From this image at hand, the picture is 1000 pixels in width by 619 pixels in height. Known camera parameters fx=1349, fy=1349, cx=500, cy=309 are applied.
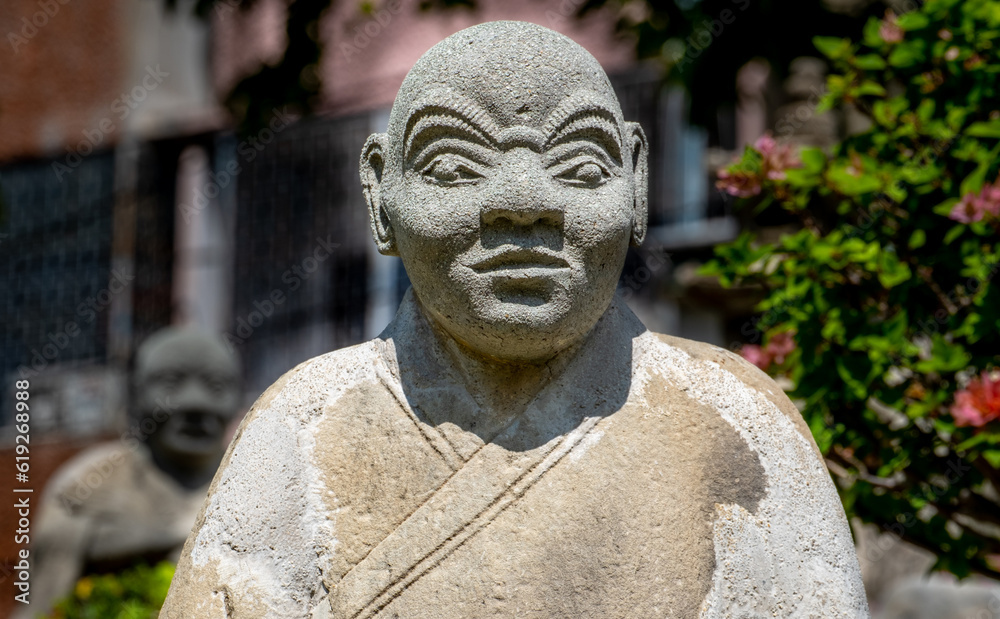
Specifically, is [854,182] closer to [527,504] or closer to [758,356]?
[758,356]

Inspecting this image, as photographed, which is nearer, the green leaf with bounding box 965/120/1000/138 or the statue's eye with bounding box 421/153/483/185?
the statue's eye with bounding box 421/153/483/185

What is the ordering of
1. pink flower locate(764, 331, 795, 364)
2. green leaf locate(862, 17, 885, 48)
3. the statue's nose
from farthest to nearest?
green leaf locate(862, 17, 885, 48)
pink flower locate(764, 331, 795, 364)
the statue's nose

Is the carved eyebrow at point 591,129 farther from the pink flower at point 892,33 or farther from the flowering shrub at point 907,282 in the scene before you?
the pink flower at point 892,33

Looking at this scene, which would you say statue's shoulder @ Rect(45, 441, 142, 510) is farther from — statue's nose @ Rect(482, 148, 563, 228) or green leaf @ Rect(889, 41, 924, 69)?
statue's nose @ Rect(482, 148, 563, 228)

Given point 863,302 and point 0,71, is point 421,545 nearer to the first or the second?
point 863,302

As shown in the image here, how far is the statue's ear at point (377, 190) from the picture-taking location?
9.14ft

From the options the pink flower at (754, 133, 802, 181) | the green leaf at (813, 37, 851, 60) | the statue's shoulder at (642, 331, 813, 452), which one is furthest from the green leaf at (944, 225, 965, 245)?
the statue's shoulder at (642, 331, 813, 452)

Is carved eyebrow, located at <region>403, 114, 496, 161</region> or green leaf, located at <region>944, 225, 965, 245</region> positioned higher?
carved eyebrow, located at <region>403, 114, 496, 161</region>

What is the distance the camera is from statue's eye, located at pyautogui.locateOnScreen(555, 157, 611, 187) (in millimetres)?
2562

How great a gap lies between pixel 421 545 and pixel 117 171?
9.17 meters

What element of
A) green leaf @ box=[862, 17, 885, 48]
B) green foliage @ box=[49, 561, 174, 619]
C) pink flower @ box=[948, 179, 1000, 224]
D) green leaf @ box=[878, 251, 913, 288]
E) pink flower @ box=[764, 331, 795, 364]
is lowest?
green foliage @ box=[49, 561, 174, 619]

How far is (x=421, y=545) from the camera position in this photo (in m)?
2.51

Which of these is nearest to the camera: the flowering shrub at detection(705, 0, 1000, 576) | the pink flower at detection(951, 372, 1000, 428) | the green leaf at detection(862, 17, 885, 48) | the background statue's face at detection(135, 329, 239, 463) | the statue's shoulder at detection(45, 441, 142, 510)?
the pink flower at detection(951, 372, 1000, 428)

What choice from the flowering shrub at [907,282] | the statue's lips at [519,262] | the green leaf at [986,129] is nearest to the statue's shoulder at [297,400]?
the statue's lips at [519,262]
